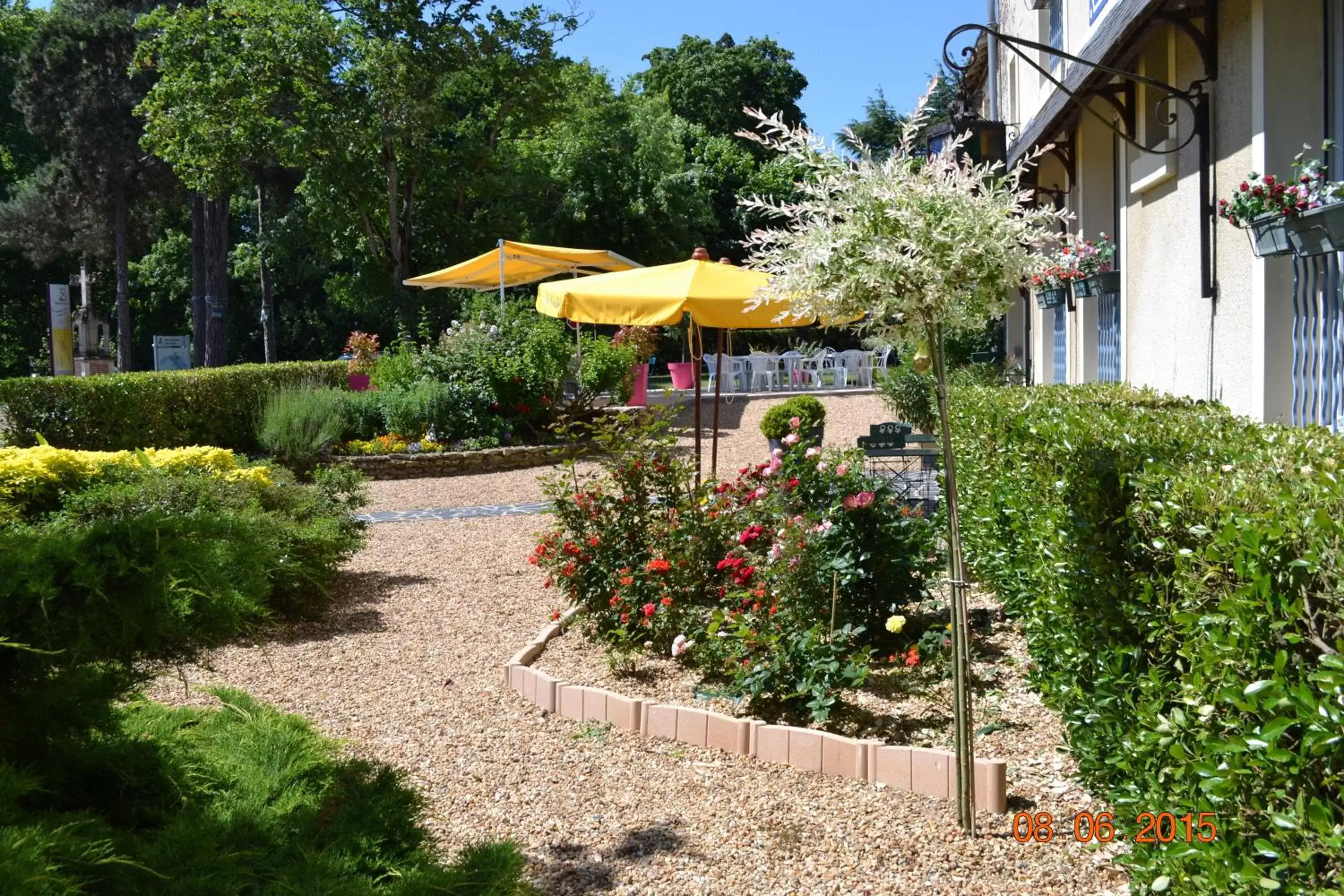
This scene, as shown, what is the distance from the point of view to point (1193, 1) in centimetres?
584

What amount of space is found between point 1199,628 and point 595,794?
219 centimetres

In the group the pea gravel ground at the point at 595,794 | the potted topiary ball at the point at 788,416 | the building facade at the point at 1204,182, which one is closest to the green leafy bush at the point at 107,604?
the pea gravel ground at the point at 595,794

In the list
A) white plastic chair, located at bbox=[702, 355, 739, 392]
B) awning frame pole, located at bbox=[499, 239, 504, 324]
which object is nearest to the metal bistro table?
awning frame pole, located at bbox=[499, 239, 504, 324]

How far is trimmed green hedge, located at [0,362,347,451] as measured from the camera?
13.0 metres

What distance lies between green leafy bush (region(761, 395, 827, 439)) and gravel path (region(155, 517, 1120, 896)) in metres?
6.34

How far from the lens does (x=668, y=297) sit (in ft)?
23.8

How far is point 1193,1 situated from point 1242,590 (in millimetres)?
4973

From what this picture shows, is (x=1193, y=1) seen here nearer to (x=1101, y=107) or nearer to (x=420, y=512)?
(x=1101, y=107)

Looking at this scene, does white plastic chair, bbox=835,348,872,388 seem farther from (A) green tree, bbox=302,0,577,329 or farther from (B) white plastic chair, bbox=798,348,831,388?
(A) green tree, bbox=302,0,577,329

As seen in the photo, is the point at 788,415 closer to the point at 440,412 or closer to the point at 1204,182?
the point at 440,412

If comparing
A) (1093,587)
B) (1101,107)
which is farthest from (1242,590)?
(1101,107)

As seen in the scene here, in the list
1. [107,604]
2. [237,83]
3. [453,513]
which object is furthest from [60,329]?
[107,604]

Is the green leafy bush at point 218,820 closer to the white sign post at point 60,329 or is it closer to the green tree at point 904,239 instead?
the green tree at point 904,239

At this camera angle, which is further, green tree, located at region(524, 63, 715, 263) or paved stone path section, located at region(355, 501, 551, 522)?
green tree, located at region(524, 63, 715, 263)
